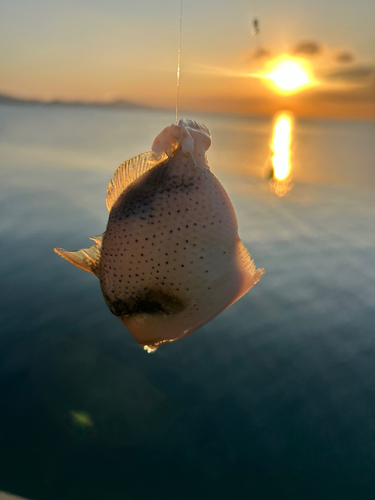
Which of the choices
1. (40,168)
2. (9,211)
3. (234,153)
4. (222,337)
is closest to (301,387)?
(222,337)

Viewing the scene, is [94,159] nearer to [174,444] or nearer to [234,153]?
[234,153]

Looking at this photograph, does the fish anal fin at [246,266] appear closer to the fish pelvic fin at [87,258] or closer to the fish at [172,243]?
the fish at [172,243]

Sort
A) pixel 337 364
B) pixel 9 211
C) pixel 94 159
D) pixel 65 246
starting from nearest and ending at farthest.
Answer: pixel 337 364 < pixel 65 246 < pixel 9 211 < pixel 94 159

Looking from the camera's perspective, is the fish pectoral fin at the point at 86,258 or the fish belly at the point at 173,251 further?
the fish pectoral fin at the point at 86,258

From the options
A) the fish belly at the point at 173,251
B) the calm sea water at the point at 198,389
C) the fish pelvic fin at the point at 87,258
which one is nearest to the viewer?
the fish belly at the point at 173,251

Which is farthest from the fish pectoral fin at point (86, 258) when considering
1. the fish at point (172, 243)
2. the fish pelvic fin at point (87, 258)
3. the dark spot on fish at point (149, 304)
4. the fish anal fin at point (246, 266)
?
the fish anal fin at point (246, 266)

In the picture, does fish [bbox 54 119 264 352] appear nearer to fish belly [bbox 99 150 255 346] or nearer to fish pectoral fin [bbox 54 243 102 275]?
fish belly [bbox 99 150 255 346]

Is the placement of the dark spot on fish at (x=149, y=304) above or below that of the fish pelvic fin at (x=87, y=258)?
below

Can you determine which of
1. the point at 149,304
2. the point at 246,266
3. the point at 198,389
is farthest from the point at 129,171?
the point at 198,389
